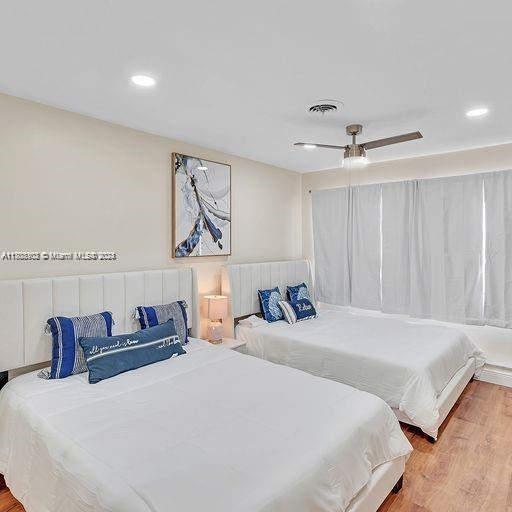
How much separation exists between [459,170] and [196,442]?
381 centimetres

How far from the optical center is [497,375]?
3.75 m

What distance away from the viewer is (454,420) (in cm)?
305

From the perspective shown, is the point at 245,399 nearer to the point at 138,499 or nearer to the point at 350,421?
the point at 350,421

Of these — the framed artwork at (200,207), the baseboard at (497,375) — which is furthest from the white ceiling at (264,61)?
the baseboard at (497,375)

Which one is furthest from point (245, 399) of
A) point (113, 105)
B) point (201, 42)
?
point (113, 105)

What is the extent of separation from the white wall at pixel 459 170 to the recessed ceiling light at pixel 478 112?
3.77ft

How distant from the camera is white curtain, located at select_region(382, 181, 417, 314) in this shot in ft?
13.7

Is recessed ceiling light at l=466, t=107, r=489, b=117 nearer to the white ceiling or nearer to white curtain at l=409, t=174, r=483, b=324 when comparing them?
the white ceiling

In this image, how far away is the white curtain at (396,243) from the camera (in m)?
4.18

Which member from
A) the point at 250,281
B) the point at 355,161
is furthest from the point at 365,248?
the point at 355,161

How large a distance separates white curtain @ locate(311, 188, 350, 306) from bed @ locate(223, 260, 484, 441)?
19.8 inches

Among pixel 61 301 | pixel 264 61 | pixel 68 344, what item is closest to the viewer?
pixel 264 61

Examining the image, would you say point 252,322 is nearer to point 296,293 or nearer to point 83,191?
point 296,293

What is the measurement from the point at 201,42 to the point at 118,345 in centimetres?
194
